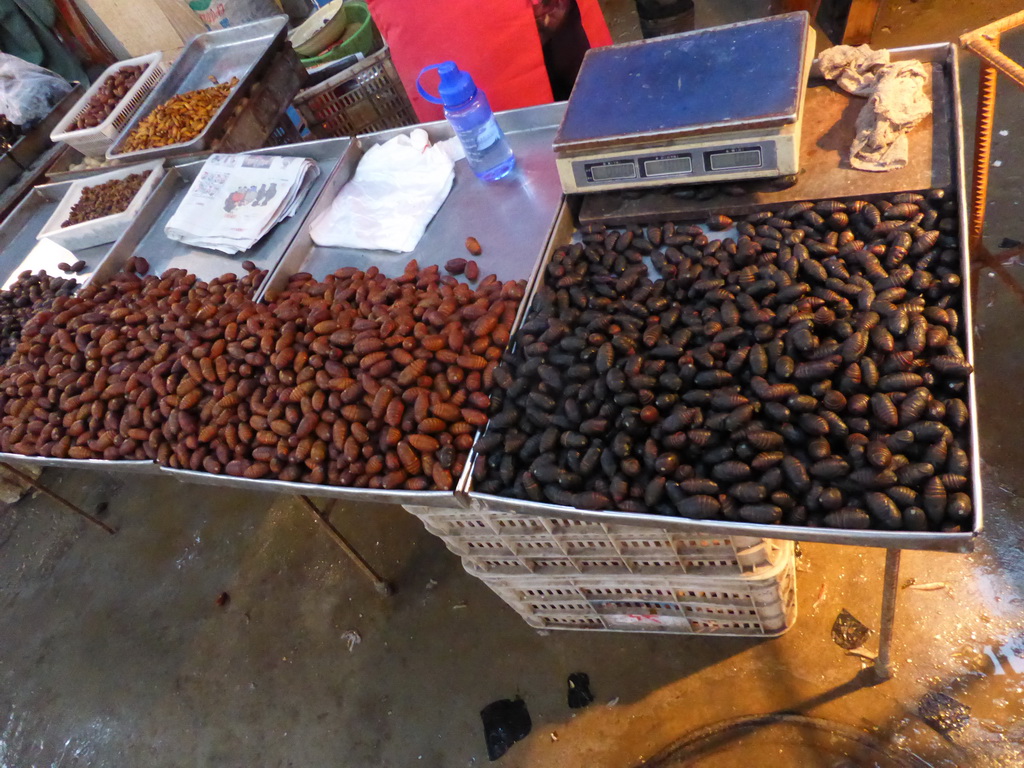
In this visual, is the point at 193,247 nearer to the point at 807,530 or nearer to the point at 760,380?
the point at 760,380

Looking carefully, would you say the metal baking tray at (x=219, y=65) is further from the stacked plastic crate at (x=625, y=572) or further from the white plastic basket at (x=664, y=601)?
the white plastic basket at (x=664, y=601)

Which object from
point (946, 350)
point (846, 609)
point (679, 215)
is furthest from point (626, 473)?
point (846, 609)

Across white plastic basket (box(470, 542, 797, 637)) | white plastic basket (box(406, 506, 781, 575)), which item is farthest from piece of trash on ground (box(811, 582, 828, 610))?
white plastic basket (box(406, 506, 781, 575))

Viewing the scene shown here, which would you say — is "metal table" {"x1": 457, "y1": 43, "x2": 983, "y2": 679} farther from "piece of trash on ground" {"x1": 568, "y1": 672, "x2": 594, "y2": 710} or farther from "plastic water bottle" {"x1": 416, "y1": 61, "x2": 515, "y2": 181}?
"piece of trash on ground" {"x1": 568, "y1": 672, "x2": 594, "y2": 710}

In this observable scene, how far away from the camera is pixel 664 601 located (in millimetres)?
2324

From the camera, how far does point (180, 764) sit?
115 inches

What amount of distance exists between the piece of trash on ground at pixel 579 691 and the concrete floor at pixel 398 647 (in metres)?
0.03

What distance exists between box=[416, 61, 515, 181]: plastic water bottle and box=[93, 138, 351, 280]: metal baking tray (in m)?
0.68

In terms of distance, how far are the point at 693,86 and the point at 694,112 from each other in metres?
0.15

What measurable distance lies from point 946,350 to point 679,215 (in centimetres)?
86

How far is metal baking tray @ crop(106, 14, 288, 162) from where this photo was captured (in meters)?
3.50

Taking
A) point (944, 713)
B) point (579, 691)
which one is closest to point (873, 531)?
point (944, 713)

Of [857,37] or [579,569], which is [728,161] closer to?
[579,569]

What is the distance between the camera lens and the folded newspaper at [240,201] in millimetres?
2887
